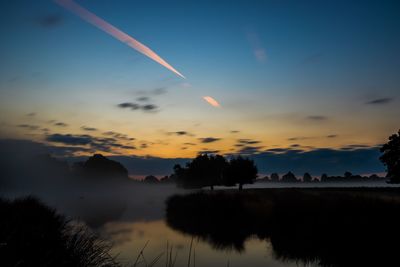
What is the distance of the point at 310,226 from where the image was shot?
2425 centimetres

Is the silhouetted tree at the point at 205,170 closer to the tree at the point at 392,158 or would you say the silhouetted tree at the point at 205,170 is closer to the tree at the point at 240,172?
the tree at the point at 240,172

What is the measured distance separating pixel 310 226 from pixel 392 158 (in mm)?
30279

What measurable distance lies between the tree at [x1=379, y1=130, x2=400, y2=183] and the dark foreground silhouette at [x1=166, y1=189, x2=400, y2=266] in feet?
63.4

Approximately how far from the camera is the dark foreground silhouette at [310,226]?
16.5 meters

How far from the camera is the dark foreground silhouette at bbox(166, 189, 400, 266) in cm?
1655

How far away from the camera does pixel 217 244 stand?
24141 millimetres

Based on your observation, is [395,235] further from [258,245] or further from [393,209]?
[258,245]

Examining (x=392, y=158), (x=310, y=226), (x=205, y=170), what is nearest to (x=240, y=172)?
(x=205, y=170)

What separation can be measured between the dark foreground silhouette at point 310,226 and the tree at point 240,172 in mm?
40537

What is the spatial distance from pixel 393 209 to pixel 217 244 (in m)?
12.6

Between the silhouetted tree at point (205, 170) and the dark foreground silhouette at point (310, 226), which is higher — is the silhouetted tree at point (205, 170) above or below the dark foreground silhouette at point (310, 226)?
above

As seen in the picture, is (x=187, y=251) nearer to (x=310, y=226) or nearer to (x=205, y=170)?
(x=310, y=226)

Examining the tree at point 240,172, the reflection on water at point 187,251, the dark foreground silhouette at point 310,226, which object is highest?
the tree at point 240,172

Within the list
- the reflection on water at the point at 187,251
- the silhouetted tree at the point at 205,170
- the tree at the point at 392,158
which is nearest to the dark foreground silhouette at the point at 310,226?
the reflection on water at the point at 187,251
